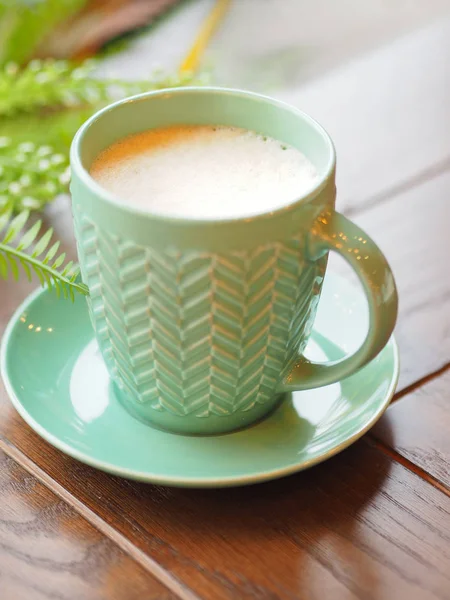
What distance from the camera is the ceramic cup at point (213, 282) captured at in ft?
1.40

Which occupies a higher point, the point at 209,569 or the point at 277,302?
the point at 277,302

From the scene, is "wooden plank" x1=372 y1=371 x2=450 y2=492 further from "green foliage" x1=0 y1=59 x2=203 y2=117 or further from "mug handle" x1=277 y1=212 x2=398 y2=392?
"green foliage" x1=0 y1=59 x2=203 y2=117

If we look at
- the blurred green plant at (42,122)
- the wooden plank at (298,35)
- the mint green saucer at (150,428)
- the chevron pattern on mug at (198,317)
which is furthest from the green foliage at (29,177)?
the wooden plank at (298,35)

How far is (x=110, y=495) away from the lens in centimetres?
49

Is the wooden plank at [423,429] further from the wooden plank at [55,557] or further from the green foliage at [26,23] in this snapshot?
the green foliage at [26,23]

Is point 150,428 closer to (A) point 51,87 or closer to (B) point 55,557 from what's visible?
(B) point 55,557

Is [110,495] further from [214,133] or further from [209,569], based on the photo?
[214,133]

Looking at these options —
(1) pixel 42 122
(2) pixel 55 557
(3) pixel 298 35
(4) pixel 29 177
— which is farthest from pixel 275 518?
(3) pixel 298 35

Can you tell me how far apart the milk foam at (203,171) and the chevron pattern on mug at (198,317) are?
0.03 meters

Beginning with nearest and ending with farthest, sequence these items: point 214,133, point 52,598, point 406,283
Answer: point 52,598, point 214,133, point 406,283

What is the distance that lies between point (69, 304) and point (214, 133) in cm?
18

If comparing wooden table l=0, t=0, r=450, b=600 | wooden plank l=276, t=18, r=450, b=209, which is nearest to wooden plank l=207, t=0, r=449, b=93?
wooden plank l=276, t=18, r=450, b=209

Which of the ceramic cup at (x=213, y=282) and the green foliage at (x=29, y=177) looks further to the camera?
the green foliage at (x=29, y=177)

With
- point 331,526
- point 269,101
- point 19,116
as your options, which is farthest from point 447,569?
point 19,116
